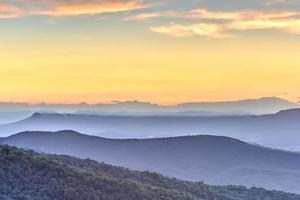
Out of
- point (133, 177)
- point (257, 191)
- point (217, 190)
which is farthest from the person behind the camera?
point (257, 191)

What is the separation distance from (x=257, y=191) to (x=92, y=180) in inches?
1094

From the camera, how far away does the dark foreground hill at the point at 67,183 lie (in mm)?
52344

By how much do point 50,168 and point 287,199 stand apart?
31.8 m

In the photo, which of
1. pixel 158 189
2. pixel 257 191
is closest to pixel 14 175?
pixel 158 189

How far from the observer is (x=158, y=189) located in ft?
207

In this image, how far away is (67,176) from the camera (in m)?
57.8

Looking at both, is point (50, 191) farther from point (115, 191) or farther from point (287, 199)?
point (287, 199)

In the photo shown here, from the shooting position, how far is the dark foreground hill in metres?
52.3

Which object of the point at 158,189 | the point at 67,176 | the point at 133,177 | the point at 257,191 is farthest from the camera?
the point at 257,191

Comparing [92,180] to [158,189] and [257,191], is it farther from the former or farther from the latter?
[257,191]

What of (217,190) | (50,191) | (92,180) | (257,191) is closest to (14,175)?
(50,191)

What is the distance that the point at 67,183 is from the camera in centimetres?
5616

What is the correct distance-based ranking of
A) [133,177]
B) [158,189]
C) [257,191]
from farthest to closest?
[257,191] → [133,177] → [158,189]

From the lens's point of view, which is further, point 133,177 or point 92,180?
point 133,177
